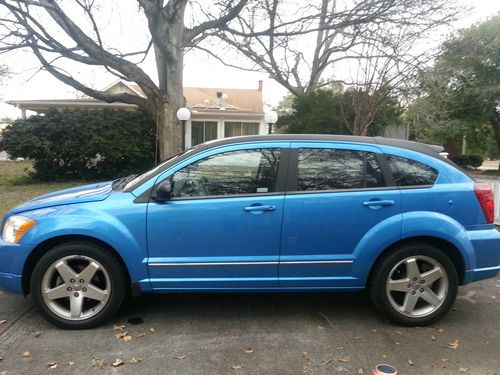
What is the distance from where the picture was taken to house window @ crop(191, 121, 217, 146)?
75.1 feet

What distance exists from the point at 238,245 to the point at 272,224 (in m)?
0.34

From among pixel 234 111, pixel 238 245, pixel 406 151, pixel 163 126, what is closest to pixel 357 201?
pixel 406 151

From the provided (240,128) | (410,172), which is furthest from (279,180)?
(240,128)

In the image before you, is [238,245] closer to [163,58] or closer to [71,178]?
[163,58]

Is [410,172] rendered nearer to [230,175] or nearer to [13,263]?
[230,175]

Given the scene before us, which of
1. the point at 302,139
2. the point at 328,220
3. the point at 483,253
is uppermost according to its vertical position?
the point at 302,139

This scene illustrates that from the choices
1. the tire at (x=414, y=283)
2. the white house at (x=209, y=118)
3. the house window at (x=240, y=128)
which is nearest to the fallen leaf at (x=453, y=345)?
the tire at (x=414, y=283)

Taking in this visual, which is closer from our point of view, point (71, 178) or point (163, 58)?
point (163, 58)

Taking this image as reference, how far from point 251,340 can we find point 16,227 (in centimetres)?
221

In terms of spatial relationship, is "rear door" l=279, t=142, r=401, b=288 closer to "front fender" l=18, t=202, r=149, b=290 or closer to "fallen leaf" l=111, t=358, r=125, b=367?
"front fender" l=18, t=202, r=149, b=290

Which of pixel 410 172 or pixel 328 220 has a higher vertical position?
pixel 410 172

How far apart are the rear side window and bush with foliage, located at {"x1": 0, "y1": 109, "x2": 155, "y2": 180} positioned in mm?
12703

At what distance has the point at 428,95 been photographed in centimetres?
1836

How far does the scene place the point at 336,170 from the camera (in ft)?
12.2
